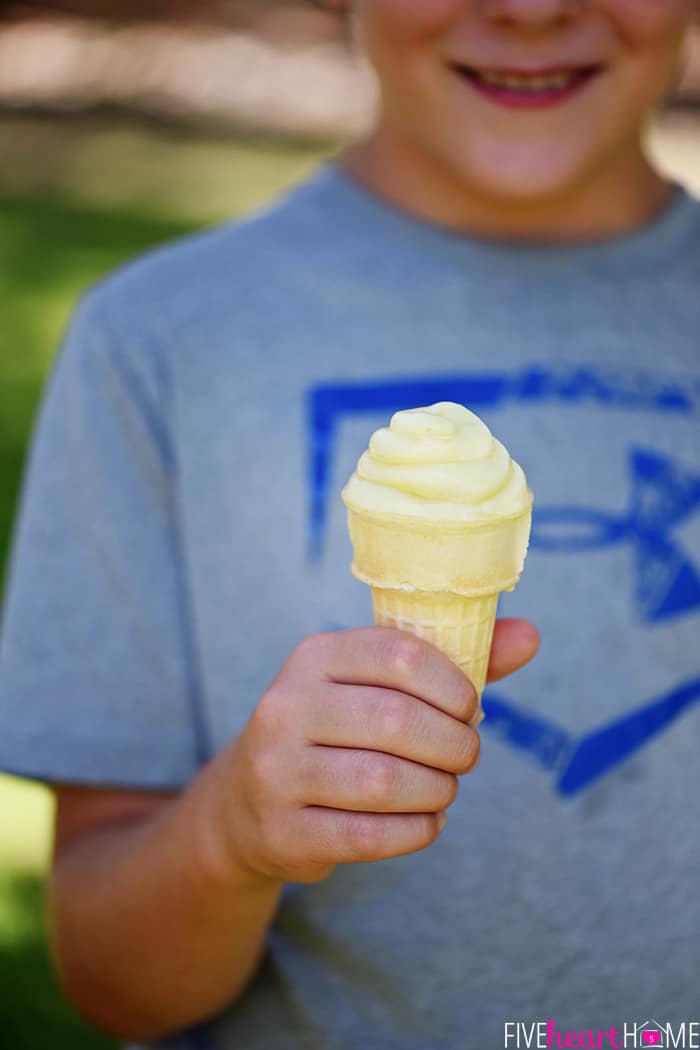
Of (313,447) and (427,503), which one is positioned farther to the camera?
(313,447)

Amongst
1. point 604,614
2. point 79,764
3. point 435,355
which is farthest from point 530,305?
point 79,764

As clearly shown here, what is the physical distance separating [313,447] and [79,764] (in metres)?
0.58

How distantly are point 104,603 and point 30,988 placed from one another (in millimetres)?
1598

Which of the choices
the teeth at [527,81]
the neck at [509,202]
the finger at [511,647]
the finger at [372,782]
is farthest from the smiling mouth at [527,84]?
the finger at [372,782]

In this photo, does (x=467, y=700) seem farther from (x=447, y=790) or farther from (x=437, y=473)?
(x=437, y=473)

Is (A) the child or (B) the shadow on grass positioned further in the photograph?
(B) the shadow on grass

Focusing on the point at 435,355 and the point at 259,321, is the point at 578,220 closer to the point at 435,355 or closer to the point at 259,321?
the point at 435,355

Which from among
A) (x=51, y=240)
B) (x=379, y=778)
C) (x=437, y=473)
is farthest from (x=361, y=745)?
(x=51, y=240)

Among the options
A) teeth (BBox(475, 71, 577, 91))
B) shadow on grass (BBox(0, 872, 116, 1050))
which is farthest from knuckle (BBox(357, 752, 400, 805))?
shadow on grass (BBox(0, 872, 116, 1050))

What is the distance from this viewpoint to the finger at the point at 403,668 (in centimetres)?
136

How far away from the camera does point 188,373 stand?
6.71 feet

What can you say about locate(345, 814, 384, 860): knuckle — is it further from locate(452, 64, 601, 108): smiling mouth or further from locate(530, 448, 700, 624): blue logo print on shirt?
locate(452, 64, 601, 108): smiling mouth

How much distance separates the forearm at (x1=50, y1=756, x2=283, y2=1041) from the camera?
172cm

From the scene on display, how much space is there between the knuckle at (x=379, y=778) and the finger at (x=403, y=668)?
7 cm
